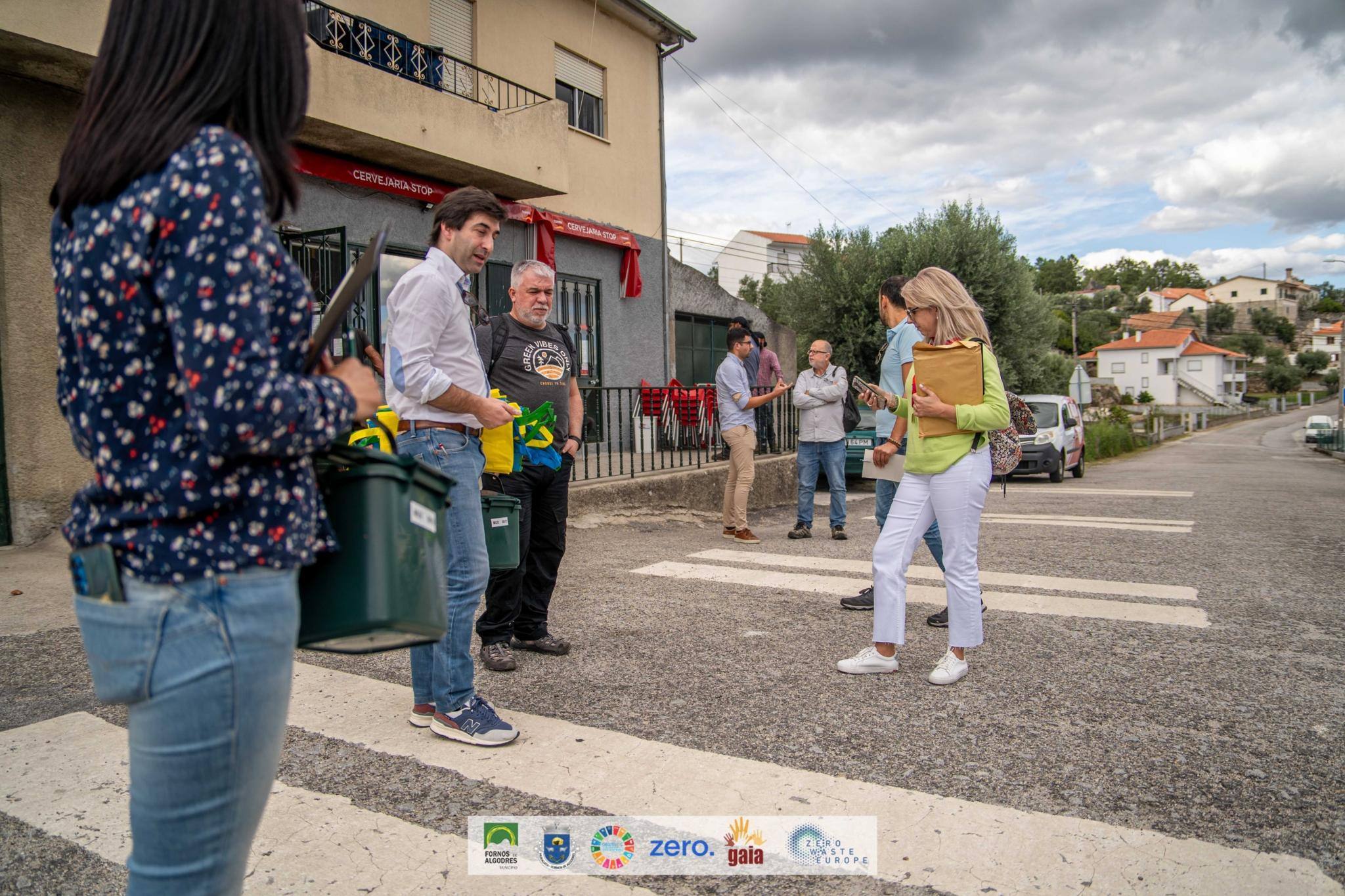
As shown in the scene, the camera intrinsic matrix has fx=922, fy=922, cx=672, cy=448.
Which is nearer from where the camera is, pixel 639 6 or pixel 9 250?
pixel 9 250

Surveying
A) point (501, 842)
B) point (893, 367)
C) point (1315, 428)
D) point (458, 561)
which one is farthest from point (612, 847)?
point (1315, 428)

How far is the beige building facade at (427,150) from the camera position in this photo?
7051mm

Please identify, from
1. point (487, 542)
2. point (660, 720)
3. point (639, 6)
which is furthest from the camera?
point (639, 6)

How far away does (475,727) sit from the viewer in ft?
11.1

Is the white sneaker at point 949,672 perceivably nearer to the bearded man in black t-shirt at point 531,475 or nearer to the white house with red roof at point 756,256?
the bearded man in black t-shirt at point 531,475

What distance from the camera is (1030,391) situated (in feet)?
80.6

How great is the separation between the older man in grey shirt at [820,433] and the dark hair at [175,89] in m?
7.74

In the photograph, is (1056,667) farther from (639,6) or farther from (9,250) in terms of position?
(639,6)

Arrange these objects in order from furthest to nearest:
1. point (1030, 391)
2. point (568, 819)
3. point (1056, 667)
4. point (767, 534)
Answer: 1. point (1030, 391)
2. point (767, 534)
3. point (1056, 667)
4. point (568, 819)

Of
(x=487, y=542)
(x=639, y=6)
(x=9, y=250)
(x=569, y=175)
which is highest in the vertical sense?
(x=639, y=6)

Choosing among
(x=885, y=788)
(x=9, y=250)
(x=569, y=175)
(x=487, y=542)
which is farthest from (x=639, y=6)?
(x=885, y=788)

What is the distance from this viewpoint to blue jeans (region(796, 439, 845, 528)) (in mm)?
9141

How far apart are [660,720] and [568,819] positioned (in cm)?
93

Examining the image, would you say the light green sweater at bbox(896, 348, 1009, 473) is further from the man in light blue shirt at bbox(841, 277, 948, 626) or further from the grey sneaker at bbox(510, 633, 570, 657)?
the grey sneaker at bbox(510, 633, 570, 657)
